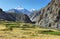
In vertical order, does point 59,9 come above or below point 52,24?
above

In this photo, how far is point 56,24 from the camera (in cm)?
17925

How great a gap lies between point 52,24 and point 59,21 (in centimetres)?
736

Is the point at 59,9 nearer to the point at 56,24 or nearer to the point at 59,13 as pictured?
the point at 59,13

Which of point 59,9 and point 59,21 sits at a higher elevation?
point 59,9

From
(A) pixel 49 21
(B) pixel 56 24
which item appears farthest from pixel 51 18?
(B) pixel 56 24

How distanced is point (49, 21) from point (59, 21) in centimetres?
1469

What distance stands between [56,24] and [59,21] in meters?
7.07

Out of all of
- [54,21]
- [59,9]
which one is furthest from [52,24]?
[59,9]

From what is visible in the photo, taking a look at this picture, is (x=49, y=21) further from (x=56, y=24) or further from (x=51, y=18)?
(x=56, y=24)

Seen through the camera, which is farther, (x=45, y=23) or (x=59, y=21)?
(x=45, y=23)

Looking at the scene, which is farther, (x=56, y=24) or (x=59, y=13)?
(x=59, y=13)

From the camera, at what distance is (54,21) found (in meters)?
190

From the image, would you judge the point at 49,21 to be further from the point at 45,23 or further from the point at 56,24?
the point at 56,24

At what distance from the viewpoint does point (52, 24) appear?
185 m
